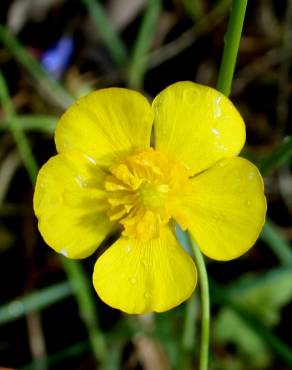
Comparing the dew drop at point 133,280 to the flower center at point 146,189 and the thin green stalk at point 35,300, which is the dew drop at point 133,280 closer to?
the flower center at point 146,189

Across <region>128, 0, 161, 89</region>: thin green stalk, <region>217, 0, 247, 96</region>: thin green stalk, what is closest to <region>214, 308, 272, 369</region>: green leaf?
<region>128, 0, 161, 89</region>: thin green stalk

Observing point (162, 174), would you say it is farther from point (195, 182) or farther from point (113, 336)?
point (113, 336)

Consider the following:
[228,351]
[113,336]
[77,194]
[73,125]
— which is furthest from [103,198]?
[228,351]

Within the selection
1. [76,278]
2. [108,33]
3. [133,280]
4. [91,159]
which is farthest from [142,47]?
[133,280]

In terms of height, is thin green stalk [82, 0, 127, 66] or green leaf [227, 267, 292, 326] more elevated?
thin green stalk [82, 0, 127, 66]

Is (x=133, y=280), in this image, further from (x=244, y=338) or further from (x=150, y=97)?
(x=150, y=97)

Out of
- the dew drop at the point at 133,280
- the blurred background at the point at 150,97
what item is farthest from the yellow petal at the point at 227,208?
the blurred background at the point at 150,97

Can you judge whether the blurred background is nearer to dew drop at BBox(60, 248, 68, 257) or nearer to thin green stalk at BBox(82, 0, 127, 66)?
thin green stalk at BBox(82, 0, 127, 66)
